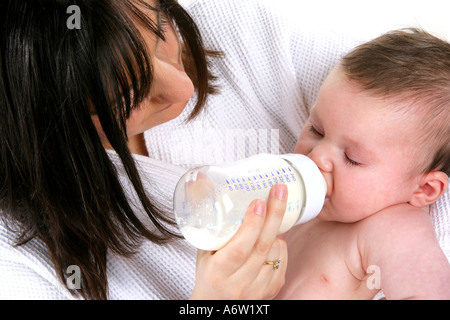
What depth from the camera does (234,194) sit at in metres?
0.69

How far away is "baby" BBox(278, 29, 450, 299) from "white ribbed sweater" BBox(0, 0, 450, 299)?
16 cm

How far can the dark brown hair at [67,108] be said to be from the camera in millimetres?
638

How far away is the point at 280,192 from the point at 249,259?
4.7 inches

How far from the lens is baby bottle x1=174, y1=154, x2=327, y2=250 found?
2.25 ft

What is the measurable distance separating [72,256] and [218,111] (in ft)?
1.74

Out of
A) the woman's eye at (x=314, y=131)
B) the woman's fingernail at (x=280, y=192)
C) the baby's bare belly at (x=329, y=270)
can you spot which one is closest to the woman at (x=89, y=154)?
the woman's fingernail at (x=280, y=192)

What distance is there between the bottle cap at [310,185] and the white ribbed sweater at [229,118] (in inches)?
12.6

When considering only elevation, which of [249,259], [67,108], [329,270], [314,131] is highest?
[67,108]

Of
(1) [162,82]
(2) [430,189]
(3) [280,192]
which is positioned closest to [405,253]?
(2) [430,189]

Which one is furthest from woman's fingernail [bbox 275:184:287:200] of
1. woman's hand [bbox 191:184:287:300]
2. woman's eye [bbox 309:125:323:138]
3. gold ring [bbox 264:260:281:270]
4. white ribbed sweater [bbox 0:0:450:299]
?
white ribbed sweater [bbox 0:0:450:299]

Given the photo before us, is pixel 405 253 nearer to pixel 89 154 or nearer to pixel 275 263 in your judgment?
pixel 275 263

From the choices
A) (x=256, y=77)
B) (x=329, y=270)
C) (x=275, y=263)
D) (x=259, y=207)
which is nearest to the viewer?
(x=259, y=207)

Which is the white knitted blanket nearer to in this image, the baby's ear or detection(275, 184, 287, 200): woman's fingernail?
the baby's ear
